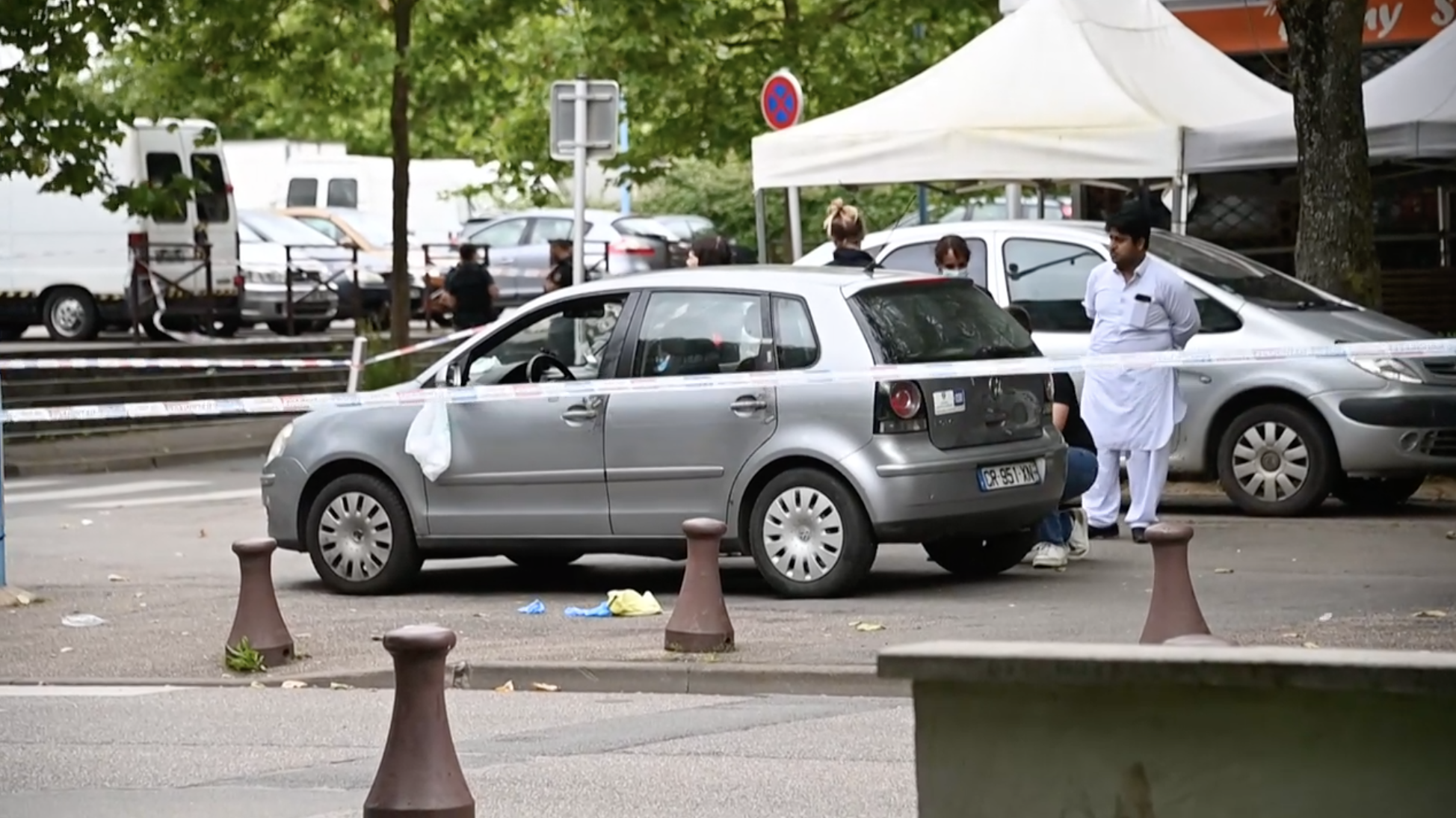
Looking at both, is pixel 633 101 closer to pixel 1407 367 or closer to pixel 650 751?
pixel 1407 367

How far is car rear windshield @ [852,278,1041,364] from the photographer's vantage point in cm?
1123

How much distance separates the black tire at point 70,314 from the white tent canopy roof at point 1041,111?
13674 millimetres

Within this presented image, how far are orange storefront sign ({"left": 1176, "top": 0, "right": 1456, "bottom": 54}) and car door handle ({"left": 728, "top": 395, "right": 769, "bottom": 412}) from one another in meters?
12.7

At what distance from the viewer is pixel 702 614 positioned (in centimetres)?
958

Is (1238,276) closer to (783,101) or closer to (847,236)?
(847,236)

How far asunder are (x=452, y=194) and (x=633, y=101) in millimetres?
13618

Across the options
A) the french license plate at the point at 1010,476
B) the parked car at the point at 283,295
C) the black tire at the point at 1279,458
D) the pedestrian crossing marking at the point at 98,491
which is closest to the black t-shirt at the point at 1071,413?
the french license plate at the point at 1010,476

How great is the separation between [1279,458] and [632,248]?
22073 millimetres

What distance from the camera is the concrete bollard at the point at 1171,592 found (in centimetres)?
866

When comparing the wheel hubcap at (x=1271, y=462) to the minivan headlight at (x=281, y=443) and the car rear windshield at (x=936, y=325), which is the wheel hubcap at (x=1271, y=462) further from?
the minivan headlight at (x=281, y=443)

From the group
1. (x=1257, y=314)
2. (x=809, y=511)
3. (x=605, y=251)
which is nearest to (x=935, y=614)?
A: (x=809, y=511)

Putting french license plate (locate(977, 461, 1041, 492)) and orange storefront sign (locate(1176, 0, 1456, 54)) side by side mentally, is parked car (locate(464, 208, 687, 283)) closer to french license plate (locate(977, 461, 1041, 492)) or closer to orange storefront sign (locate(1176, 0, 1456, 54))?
orange storefront sign (locate(1176, 0, 1456, 54))

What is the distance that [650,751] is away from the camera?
25.7ft

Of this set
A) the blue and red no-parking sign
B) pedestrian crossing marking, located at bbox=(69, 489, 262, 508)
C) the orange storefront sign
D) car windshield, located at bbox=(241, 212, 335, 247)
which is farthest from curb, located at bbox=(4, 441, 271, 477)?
car windshield, located at bbox=(241, 212, 335, 247)
